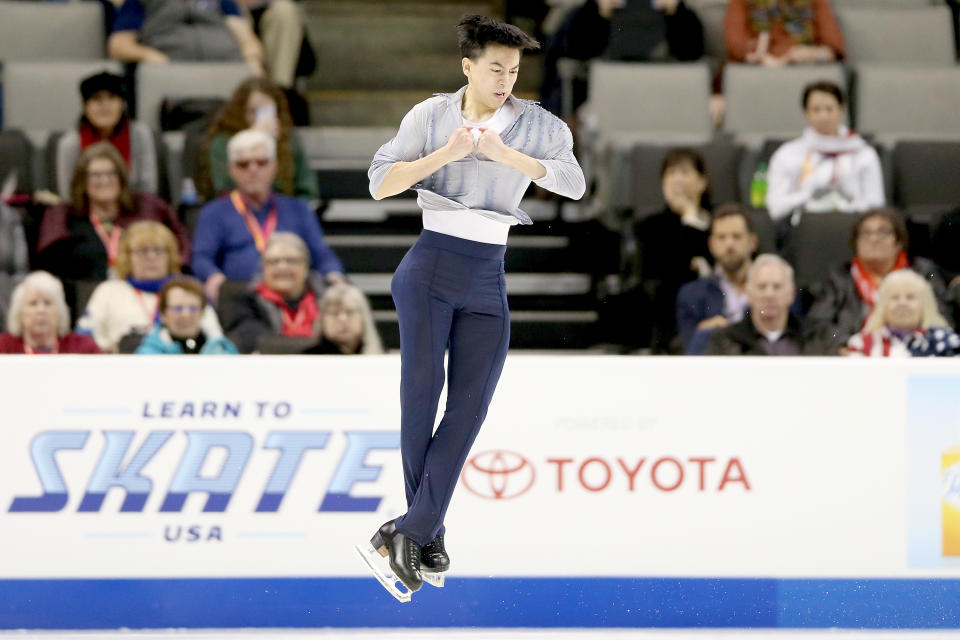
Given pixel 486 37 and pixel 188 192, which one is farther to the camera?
pixel 188 192

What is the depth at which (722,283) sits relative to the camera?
5949mm

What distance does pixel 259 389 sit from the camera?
4.68 meters

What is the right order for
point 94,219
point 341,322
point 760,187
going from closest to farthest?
point 341,322 → point 94,219 → point 760,187

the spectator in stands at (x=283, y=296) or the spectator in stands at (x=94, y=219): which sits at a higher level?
the spectator in stands at (x=94, y=219)

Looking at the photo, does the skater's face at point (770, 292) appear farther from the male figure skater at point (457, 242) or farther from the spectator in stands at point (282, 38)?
the spectator in stands at point (282, 38)

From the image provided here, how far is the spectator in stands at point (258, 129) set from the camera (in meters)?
6.20

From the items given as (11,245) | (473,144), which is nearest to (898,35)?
(11,245)

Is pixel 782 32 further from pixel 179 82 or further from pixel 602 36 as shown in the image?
pixel 179 82

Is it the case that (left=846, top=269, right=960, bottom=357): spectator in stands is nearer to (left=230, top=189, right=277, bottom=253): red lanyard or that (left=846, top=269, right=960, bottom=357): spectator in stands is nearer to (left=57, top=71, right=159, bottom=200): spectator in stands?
(left=230, top=189, right=277, bottom=253): red lanyard

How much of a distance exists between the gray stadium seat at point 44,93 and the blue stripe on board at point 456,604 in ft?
11.0

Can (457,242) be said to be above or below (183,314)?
above

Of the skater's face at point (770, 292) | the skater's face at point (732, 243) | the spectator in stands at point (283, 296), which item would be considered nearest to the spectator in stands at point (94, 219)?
the spectator in stands at point (283, 296)

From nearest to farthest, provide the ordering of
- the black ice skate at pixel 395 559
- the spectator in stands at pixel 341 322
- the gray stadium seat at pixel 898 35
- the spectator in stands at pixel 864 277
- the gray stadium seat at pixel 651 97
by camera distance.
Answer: the black ice skate at pixel 395 559 → the spectator in stands at pixel 341 322 → the spectator in stands at pixel 864 277 → the gray stadium seat at pixel 651 97 → the gray stadium seat at pixel 898 35

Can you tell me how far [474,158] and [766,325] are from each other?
2.57 meters
